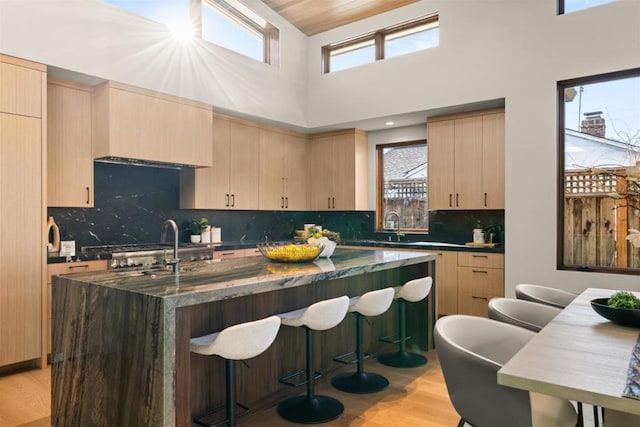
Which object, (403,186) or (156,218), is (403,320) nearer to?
(403,186)

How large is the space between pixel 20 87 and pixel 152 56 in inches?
49.8

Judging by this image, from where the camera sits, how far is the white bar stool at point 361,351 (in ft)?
9.73

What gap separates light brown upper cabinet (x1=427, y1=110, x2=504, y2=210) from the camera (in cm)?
491

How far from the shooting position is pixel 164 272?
265 cm

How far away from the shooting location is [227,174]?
215 inches

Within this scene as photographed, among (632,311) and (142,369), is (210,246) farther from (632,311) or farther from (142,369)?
(632,311)

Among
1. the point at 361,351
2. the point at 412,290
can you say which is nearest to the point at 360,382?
the point at 361,351

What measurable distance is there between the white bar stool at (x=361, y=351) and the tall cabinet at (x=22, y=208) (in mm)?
2532

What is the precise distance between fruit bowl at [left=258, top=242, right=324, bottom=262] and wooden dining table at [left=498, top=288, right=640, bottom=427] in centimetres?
171

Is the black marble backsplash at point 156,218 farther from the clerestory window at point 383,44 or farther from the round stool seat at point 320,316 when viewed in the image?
the round stool seat at point 320,316

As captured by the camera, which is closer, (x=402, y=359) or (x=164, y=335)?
(x=164, y=335)

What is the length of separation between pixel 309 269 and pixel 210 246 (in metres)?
2.44

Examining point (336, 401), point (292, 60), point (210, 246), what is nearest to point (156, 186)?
point (210, 246)

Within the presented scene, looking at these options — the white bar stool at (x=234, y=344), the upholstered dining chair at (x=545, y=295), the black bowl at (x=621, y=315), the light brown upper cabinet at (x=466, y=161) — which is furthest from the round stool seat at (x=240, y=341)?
the light brown upper cabinet at (x=466, y=161)
